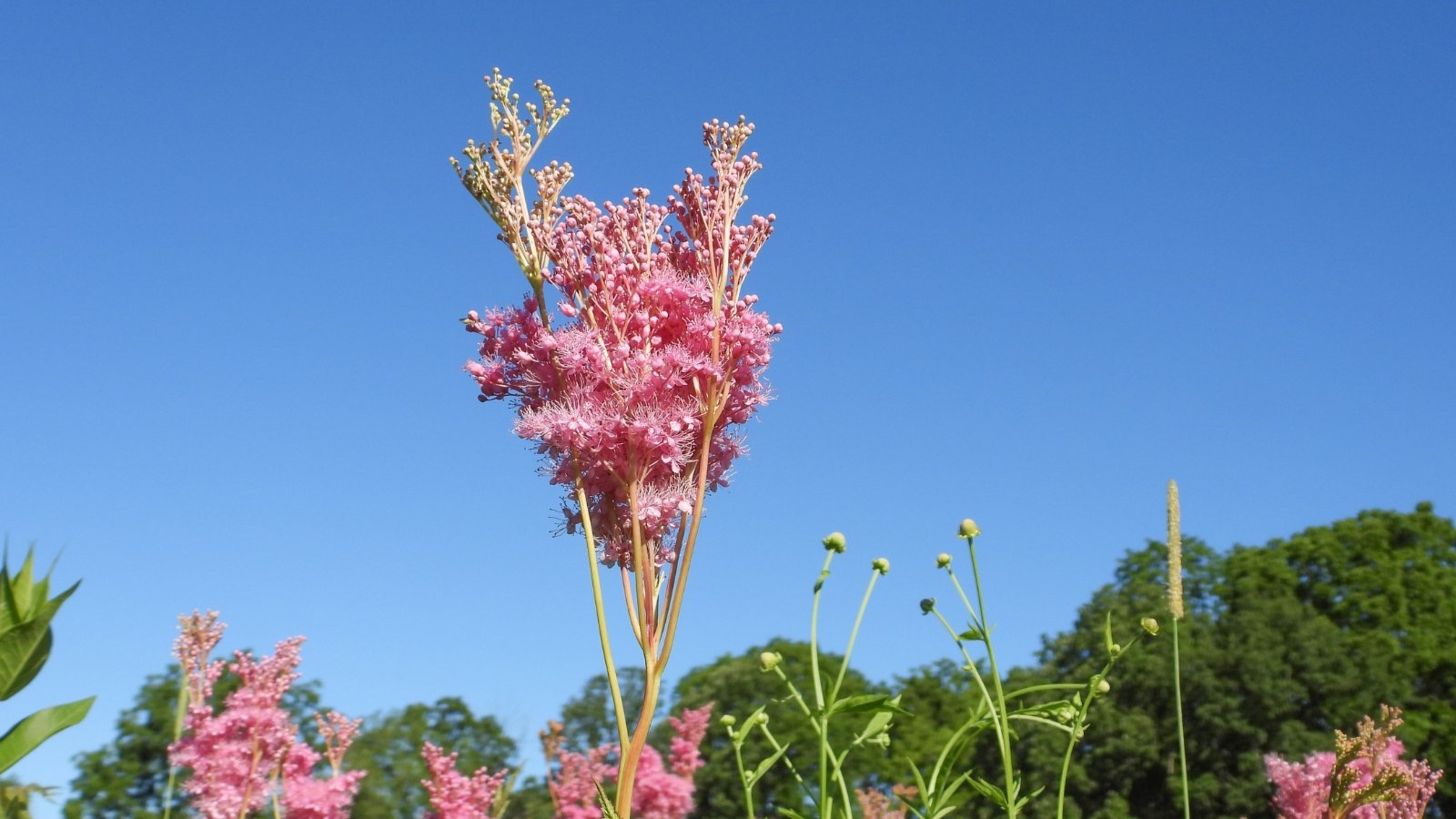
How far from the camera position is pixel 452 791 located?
23.1 ft

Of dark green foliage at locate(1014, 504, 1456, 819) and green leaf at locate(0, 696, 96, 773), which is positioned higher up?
dark green foliage at locate(1014, 504, 1456, 819)

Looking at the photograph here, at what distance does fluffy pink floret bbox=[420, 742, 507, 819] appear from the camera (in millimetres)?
6926

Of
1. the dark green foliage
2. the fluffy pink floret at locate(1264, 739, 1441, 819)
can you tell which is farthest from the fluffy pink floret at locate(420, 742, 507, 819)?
the dark green foliage

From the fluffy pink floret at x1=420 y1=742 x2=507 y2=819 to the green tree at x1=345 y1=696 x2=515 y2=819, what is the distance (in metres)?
22.1

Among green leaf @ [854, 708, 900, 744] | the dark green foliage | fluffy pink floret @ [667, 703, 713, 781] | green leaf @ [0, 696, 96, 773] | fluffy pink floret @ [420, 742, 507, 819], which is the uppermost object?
the dark green foliage

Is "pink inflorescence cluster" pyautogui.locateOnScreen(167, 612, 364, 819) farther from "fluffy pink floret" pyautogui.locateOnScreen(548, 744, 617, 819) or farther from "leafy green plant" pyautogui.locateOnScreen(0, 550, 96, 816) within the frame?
"leafy green plant" pyautogui.locateOnScreen(0, 550, 96, 816)

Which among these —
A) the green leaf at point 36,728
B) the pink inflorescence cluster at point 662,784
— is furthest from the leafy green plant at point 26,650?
the pink inflorescence cluster at point 662,784

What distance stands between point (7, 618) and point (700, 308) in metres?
1.98

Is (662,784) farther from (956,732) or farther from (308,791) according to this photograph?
(956,732)

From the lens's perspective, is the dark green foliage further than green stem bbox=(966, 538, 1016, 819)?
Yes

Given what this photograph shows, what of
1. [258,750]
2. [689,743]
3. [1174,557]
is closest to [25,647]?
[1174,557]

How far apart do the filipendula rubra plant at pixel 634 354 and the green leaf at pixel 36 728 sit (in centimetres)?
132

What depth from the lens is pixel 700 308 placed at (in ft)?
11.5

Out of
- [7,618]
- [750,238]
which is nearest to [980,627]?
[750,238]
